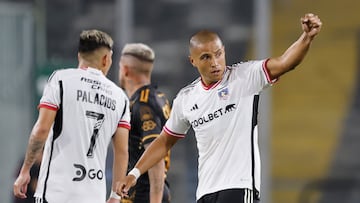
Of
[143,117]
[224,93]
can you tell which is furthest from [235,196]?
[143,117]

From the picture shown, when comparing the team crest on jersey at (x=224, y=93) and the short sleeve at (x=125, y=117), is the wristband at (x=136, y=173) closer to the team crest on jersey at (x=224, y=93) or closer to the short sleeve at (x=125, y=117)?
the short sleeve at (x=125, y=117)

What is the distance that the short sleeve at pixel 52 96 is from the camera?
731cm

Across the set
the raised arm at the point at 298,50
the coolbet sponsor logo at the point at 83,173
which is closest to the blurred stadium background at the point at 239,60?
the coolbet sponsor logo at the point at 83,173

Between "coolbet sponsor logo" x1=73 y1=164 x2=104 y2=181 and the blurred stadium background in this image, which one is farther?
the blurred stadium background

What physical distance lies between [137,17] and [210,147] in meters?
6.79

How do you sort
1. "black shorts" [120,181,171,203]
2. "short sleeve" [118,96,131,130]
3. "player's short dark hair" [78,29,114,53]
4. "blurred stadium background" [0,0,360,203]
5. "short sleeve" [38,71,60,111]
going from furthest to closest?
1. "blurred stadium background" [0,0,360,203]
2. "black shorts" [120,181,171,203]
3. "short sleeve" [118,96,131,130]
4. "player's short dark hair" [78,29,114,53]
5. "short sleeve" [38,71,60,111]

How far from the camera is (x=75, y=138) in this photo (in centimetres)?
741

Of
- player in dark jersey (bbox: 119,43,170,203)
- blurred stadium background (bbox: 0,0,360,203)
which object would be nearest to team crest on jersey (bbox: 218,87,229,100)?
player in dark jersey (bbox: 119,43,170,203)

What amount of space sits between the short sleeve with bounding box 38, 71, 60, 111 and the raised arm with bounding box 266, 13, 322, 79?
4.59 feet

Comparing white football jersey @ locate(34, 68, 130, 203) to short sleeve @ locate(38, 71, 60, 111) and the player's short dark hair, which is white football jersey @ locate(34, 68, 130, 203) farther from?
the player's short dark hair

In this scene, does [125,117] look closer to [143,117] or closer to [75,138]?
[75,138]

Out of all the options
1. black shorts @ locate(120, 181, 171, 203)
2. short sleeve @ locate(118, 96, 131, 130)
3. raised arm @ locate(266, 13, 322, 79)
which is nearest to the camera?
raised arm @ locate(266, 13, 322, 79)

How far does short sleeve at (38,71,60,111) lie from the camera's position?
24.0 ft

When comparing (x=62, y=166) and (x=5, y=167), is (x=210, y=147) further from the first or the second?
(x=5, y=167)
